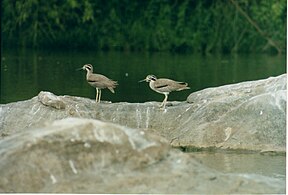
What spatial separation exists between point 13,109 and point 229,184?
4563 mm

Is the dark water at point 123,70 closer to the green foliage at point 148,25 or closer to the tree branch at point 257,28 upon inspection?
the tree branch at point 257,28

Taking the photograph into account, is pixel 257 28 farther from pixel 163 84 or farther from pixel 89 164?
pixel 89 164

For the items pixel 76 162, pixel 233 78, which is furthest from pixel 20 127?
pixel 233 78

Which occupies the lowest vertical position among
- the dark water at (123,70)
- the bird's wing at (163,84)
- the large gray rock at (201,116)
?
the dark water at (123,70)

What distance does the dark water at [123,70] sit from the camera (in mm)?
16594

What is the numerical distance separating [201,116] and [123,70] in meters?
12.3

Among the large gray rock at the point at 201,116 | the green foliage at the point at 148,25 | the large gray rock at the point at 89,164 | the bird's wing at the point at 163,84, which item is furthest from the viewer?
the green foliage at the point at 148,25

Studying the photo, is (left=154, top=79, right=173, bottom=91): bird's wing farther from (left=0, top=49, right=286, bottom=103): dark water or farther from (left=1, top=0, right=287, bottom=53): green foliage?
(left=1, top=0, right=287, bottom=53): green foliage

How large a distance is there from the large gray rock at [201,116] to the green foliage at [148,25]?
20.1 m

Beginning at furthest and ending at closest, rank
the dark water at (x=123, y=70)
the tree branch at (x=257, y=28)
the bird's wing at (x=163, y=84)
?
1. the tree branch at (x=257, y=28)
2. the dark water at (x=123, y=70)
3. the bird's wing at (x=163, y=84)

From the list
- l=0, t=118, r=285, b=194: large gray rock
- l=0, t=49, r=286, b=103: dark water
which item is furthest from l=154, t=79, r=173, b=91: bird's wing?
l=0, t=118, r=285, b=194: large gray rock

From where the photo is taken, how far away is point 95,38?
1324 inches

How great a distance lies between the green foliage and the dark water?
1443 mm

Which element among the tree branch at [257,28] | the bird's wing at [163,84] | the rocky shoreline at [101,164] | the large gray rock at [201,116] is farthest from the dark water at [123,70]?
the rocky shoreline at [101,164]
